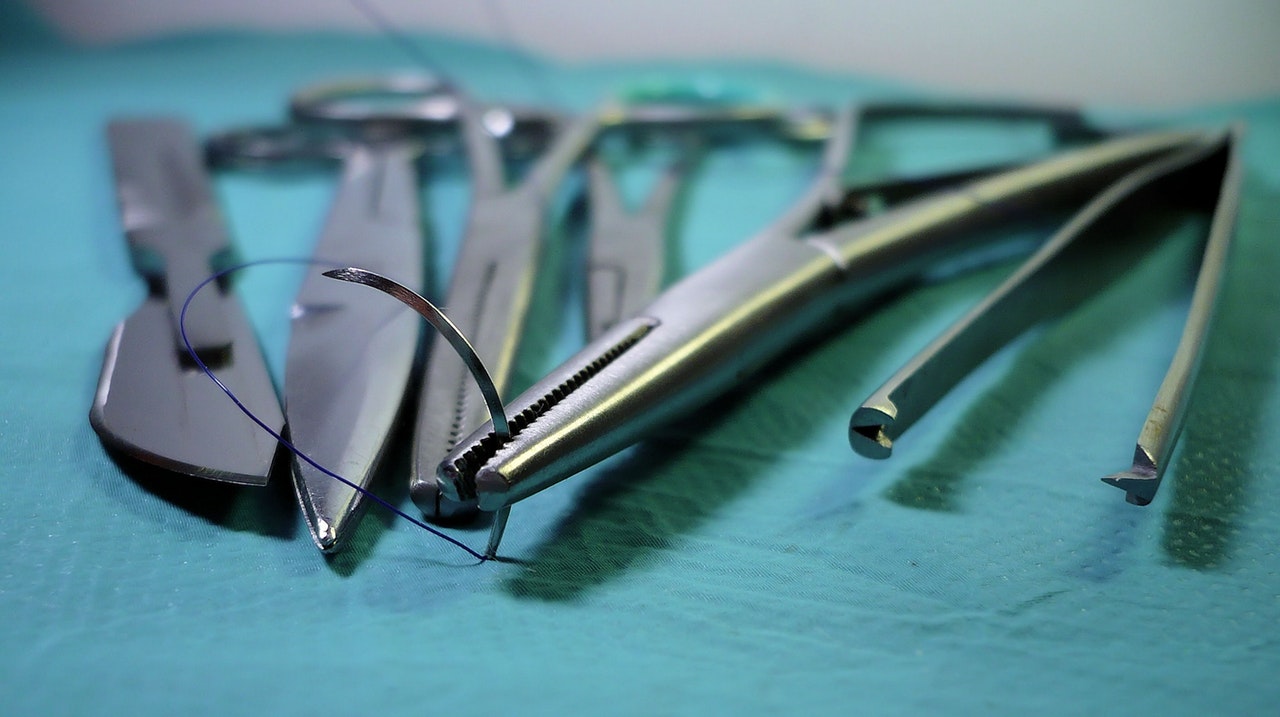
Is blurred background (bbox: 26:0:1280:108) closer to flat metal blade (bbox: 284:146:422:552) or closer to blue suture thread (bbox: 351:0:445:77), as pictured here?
blue suture thread (bbox: 351:0:445:77)

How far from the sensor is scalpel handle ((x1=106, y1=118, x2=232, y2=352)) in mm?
742

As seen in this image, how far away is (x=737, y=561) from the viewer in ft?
1.91

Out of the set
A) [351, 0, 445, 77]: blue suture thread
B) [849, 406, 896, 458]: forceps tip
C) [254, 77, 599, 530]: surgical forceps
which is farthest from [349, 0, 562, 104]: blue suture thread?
[849, 406, 896, 458]: forceps tip

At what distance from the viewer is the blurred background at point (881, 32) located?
136 centimetres

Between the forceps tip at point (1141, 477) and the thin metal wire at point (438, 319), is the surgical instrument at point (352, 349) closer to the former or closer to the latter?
the thin metal wire at point (438, 319)

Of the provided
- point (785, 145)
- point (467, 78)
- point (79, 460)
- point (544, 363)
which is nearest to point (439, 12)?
point (467, 78)

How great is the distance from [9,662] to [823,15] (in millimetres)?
1198

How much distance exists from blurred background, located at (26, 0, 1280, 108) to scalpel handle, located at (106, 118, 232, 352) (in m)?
0.42

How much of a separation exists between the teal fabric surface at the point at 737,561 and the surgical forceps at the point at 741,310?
45 mm

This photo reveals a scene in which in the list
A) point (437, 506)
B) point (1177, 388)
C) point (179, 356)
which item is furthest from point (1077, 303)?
point (179, 356)

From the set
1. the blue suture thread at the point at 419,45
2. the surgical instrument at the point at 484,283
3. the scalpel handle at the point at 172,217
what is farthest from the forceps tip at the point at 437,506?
the blue suture thread at the point at 419,45

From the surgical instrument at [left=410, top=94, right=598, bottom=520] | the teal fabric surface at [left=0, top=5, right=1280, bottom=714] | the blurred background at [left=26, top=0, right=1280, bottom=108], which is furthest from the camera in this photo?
the blurred background at [left=26, top=0, right=1280, bottom=108]

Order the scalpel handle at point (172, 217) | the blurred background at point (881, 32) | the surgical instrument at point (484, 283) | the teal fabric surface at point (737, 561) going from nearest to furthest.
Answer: the teal fabric surface at point (737, 561) < the surgical instrument at point (484, 283) < the scalpel handle at point (172, 217) < the blurred background at point (881, 32)

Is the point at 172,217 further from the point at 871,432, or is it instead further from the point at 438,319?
the point at 871,432
